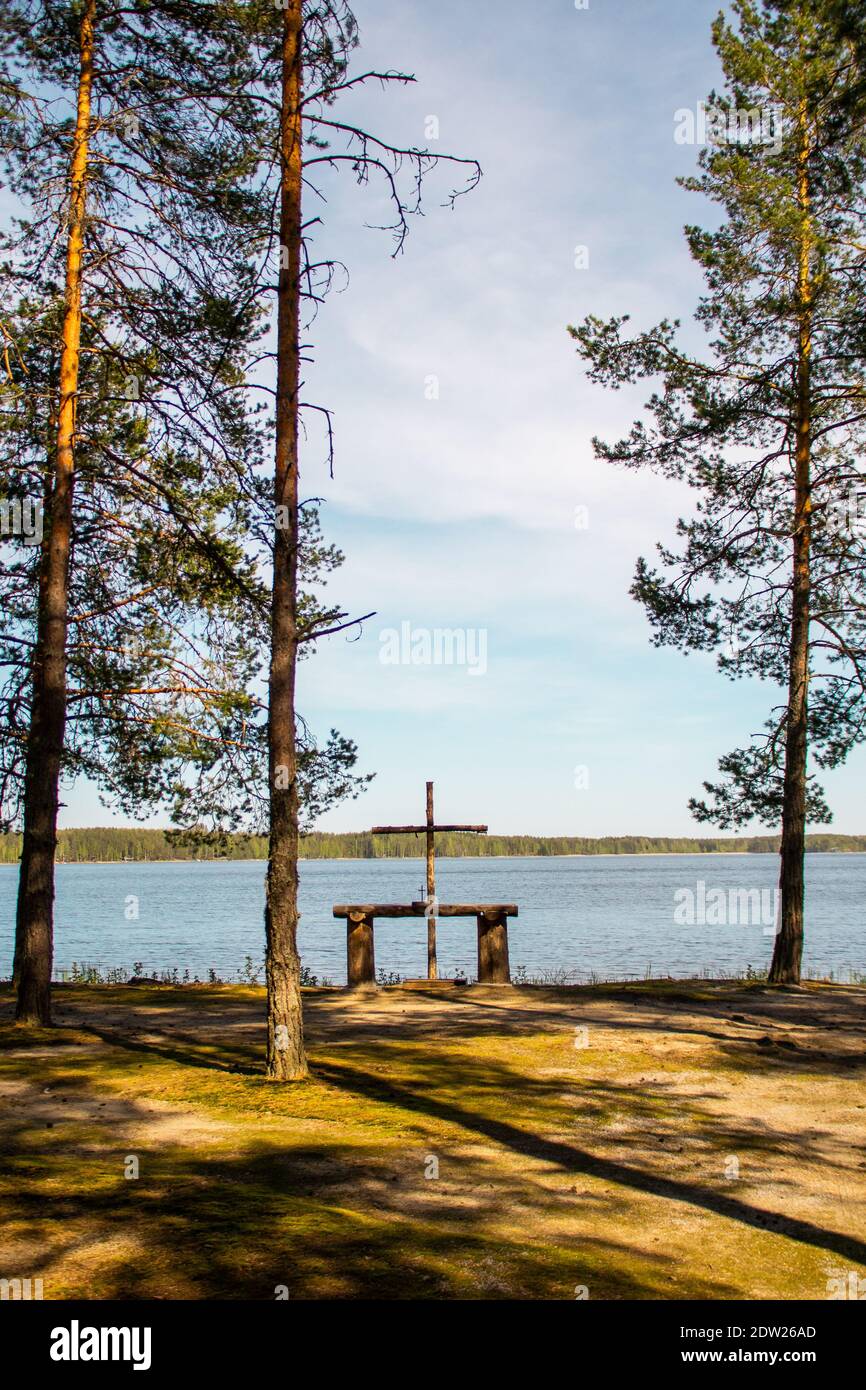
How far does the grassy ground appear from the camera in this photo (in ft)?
15.8

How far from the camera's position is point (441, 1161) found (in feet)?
21.8

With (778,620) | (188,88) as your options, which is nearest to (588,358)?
(778,620)

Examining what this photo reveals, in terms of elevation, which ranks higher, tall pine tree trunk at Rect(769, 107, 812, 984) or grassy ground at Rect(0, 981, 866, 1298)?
tall pine tree trunk at Rect(769, 107, 812, 984)

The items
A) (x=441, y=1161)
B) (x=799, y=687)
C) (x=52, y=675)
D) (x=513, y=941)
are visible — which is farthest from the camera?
(x=513, y=941)

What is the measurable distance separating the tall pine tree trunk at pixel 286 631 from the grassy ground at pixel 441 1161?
0.64 meters

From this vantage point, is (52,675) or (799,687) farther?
(799,687)

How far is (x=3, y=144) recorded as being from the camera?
11.9 m

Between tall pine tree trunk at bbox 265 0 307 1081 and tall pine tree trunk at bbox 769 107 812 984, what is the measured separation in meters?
8.72

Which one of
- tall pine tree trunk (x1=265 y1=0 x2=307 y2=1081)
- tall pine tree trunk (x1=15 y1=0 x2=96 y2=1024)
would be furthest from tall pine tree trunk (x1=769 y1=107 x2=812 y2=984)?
tall pine tree trunk (x1=15 y1=0 x2=96 y2=1024)

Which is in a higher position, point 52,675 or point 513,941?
point 52,675

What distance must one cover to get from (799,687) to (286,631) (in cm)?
929

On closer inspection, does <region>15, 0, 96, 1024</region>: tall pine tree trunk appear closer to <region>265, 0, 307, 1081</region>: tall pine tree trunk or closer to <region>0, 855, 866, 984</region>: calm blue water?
<region>265, 0, 307, 1081</region>: tall pine tree trunk

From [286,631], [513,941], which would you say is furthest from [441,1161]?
[513,941]

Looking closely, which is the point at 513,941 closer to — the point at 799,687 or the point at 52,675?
the point at 799,687
